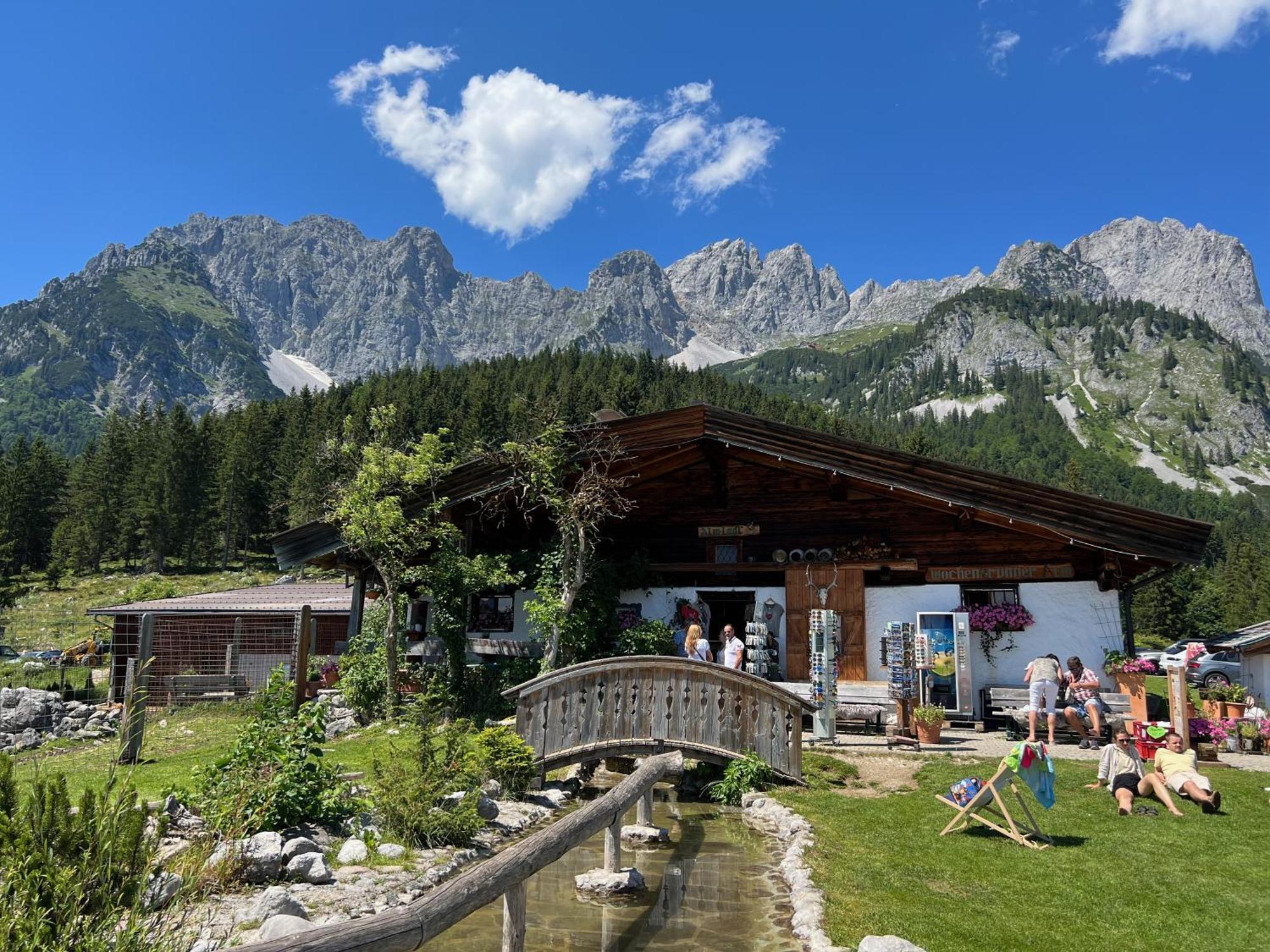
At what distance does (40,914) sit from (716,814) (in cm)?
884

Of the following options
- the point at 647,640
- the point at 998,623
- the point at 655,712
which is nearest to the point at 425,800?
the point at 655,712

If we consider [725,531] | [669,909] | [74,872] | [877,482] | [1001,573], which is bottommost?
[669,909]

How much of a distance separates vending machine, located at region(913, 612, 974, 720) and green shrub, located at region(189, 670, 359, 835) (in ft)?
34.3

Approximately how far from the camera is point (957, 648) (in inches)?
623

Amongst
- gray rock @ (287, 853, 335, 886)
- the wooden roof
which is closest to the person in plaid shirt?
the wooden roof

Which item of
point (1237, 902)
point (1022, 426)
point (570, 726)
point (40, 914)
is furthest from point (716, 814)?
point (1022, 426)

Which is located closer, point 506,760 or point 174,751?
point 506,760

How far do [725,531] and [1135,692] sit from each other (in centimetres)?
825

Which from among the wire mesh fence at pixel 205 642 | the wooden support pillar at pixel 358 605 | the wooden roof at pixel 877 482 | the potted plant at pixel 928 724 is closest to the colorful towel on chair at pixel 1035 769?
the potted plant at pixel 928 724

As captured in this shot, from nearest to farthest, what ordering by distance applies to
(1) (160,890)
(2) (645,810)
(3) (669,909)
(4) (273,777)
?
(1) (160,890) < (3) (669,909) < (4) (273,777) < (2) (645,810)

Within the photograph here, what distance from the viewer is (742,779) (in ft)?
38.5

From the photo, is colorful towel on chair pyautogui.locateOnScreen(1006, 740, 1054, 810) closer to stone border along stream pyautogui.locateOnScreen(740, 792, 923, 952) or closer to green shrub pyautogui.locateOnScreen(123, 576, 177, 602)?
stone border along stream pyautogui.locateOnScreen(740, 792, 923, 952)

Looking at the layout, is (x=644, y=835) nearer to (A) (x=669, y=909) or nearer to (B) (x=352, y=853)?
(A) (x=669, y=909)

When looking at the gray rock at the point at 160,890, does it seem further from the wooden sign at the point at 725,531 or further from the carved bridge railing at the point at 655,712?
the wooden sign at the point at 725,531
